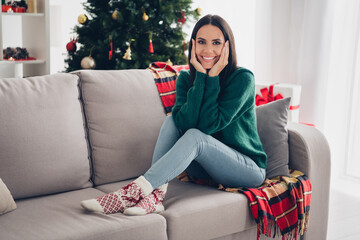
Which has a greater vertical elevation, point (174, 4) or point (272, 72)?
point (174, 4)

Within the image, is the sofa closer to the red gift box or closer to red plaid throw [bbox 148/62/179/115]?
red plaid throw [bbox 148/62/179/115]

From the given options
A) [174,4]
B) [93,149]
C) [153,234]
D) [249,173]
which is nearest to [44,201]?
[93,149]

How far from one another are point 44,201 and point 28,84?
53cm

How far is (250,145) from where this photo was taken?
2.07 m

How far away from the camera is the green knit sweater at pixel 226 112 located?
6.48 feet

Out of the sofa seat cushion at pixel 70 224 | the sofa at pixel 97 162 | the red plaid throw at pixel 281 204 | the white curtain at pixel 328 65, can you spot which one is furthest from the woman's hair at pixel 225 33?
the white curtain at pixel 328 65

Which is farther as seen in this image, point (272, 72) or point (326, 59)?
point (272, 72)

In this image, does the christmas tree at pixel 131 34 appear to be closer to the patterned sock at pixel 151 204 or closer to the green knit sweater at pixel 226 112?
the green knit sweater at pixel 226 112

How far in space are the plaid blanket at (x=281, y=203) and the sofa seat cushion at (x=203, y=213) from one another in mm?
50

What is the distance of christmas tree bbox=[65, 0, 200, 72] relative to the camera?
3.41 meters

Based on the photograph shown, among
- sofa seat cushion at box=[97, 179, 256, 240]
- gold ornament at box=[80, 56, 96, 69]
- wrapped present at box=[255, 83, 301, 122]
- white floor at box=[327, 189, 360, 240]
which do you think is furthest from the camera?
gold ornament at box=[80, 56, 96, 69]

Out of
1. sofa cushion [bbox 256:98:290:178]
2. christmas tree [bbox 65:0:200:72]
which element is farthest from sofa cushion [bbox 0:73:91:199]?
christmas tree [bbox 65:0:200:72]

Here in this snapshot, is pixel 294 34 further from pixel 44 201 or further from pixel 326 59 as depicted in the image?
pixel 44 201

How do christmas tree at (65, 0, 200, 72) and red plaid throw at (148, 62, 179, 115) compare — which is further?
christmas tree at (65, 0, 200, 72)
